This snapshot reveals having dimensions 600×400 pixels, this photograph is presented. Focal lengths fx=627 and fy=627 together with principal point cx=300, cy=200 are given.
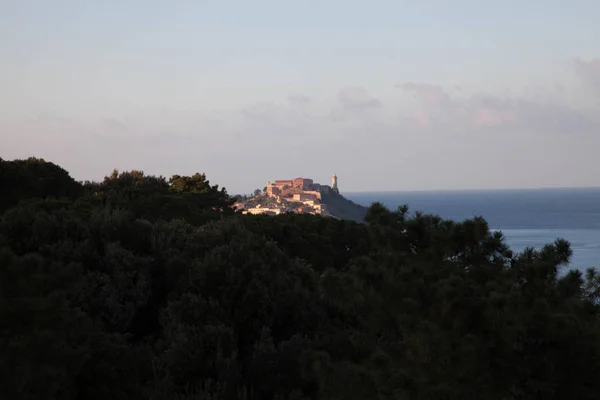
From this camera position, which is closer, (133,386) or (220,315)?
(133,386)

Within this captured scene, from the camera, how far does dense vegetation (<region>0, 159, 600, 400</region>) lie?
21.9 feet

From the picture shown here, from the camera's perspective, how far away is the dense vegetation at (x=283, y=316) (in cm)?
667

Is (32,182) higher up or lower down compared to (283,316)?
higher up

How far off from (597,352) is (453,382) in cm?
163

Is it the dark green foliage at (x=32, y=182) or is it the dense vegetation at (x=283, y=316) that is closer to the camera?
the dense vegetation at (x=283, y=316)

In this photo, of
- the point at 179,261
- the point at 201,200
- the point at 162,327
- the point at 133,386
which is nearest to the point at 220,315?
the point at 162,327

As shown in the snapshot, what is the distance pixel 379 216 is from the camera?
838 centimetres

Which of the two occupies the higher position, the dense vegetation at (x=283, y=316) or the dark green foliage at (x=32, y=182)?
the dark green foliage at (x=32, y=182)

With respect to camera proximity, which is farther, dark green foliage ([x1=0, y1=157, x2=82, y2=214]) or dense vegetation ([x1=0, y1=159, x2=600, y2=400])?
dark green foliage ([x1=0, y1=157, x2=82, y2=214])

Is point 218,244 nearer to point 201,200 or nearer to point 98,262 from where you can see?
point 98,262

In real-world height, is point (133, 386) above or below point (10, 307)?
below

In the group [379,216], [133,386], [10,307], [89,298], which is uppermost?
[379,216]

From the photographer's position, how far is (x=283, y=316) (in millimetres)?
13766

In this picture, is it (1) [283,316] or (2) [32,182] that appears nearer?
(1) [283,316]
